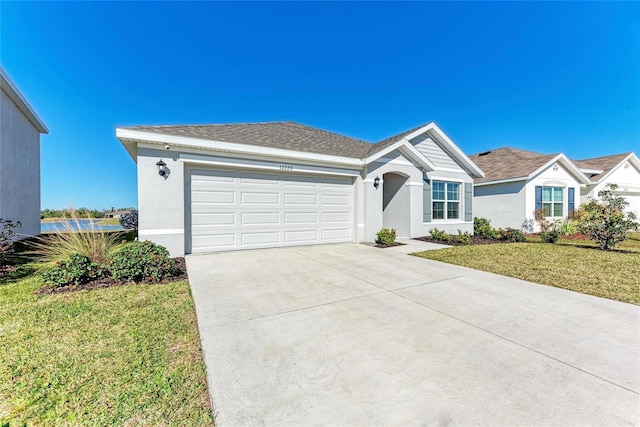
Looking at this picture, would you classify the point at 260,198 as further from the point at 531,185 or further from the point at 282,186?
the point at 531,185

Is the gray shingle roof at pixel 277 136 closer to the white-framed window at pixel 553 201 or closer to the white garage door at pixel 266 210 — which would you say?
the white garage door at pixel 266 210

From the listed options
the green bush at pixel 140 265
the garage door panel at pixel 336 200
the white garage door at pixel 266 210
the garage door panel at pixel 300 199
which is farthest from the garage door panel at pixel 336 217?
the green bush at pixel 140 265

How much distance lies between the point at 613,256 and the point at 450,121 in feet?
42.9

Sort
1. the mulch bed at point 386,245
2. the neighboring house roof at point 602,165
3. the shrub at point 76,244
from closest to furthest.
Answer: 1. the shrub at point 76,244
2. the mulch bed at point 386,245
3. the neighboring house roof at point 602,165

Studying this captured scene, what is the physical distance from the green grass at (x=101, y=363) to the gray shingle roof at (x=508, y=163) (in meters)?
16.9

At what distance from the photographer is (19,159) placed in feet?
32.1

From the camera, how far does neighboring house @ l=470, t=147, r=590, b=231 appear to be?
1372 cm

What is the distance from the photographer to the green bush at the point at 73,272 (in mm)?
4461

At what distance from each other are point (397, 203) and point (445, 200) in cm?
256

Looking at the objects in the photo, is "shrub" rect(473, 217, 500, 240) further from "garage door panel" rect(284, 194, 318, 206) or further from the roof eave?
"garage door panel" rect(284, 194, 318, 206)

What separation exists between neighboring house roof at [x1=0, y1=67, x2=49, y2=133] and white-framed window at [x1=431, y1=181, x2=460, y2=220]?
16438mm

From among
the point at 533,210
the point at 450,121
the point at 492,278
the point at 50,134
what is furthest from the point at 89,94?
the point at 533,210

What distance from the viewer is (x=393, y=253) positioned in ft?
25.4

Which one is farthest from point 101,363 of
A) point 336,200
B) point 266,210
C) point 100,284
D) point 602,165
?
point 602,165
